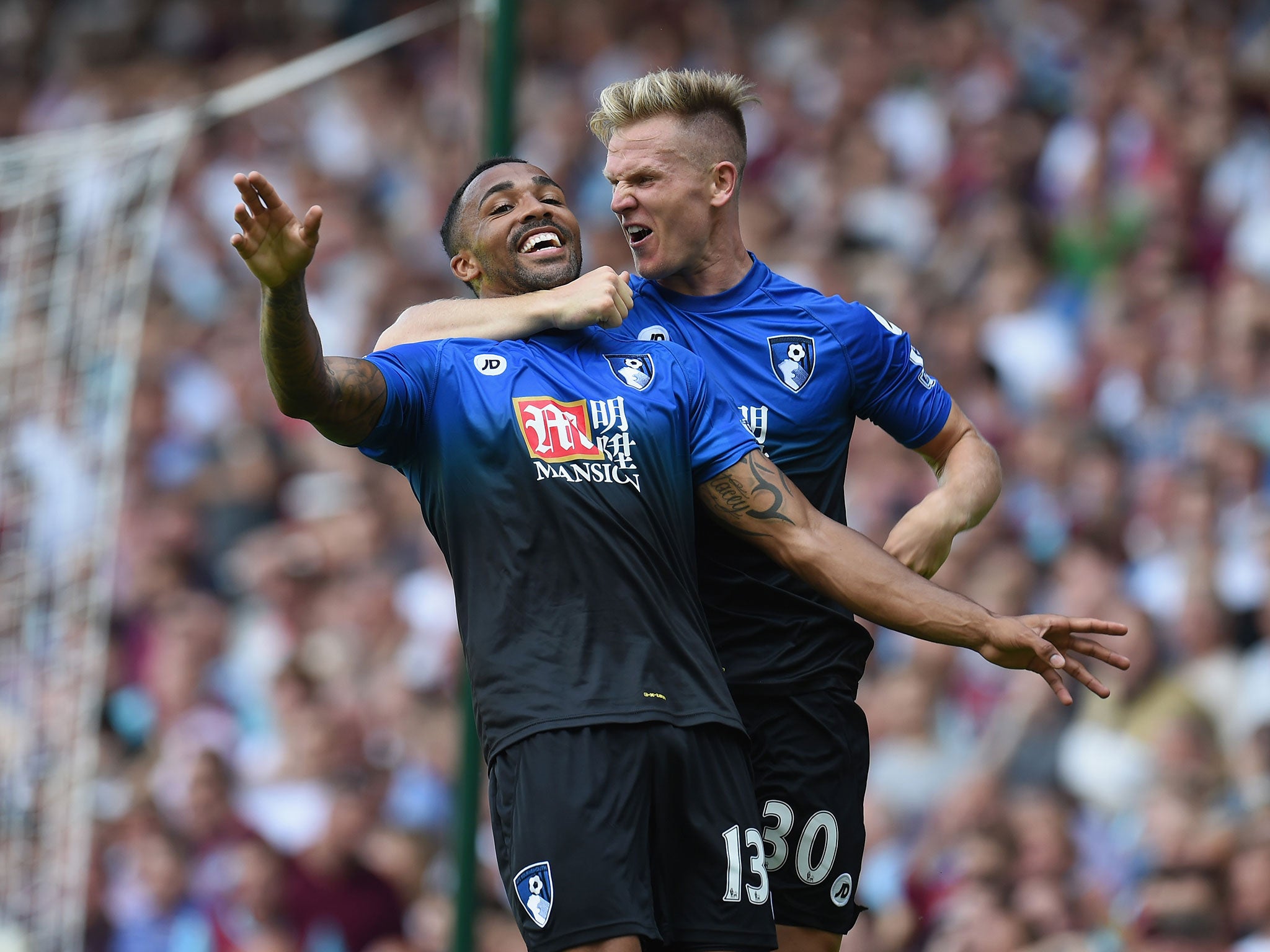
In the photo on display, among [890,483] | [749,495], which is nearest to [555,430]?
[749,495]

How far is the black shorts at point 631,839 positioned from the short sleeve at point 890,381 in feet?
3.68

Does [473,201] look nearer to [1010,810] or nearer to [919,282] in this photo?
[1010,810]

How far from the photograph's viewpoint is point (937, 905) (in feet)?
23.6

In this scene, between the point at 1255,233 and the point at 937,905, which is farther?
the point at 1255,233

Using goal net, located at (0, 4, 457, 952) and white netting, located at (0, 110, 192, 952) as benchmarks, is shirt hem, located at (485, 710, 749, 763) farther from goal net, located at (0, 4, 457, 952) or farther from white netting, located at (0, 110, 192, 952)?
white netting, located at (0, 110, 192, 952)

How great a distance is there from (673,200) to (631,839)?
66.9 inches

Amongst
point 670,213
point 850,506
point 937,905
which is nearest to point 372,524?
point 850,506

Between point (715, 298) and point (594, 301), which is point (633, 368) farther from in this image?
point (715, 298)

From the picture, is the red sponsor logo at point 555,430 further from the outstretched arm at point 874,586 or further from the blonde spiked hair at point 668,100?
the blonde spiked hair at point 668,100

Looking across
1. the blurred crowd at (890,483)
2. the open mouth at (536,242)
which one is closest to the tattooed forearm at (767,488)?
the open mouth at (536,242)

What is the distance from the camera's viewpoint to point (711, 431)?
391 centimetres

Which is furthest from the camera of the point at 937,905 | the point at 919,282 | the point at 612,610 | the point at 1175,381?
the point at 919,282

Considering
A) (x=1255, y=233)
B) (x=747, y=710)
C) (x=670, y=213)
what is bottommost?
(x=747, y=710)

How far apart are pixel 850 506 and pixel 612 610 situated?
17.3ft
